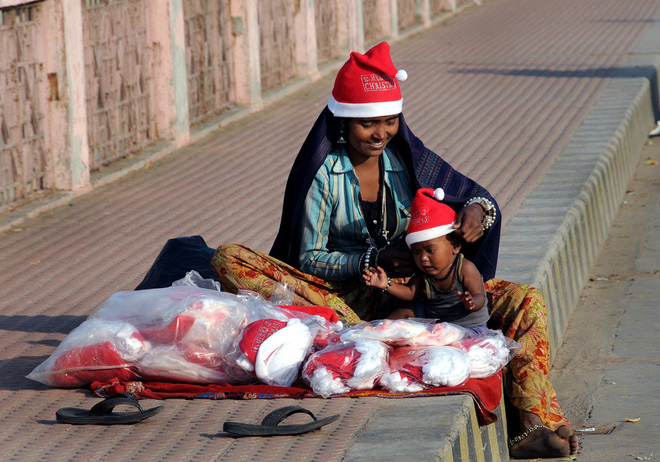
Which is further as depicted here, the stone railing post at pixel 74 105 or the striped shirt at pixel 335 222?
the stone railing post at pixel 74 105

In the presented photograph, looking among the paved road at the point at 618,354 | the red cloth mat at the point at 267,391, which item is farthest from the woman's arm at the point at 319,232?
the paved road at the point at 618,354

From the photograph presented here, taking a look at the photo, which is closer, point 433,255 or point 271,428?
point 271,428

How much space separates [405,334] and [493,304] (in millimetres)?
620

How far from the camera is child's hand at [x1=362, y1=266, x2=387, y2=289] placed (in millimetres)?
4285

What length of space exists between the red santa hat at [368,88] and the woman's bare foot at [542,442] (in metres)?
1.30

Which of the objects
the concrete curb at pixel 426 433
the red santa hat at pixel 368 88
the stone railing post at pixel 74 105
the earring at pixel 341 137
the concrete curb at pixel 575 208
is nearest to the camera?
the concrete curb at pixel 426 433

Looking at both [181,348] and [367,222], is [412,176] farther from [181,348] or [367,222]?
[181,348]

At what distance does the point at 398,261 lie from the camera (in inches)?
175

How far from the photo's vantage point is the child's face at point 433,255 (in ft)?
14.1

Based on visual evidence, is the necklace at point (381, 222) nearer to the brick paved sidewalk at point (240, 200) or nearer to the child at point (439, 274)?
the child at point (439, 274)

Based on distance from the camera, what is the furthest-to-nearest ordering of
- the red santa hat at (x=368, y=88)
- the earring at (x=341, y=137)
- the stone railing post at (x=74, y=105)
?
the stone railing post at (x=74, y=105)
the earring at (x=341, y=137)
the red santa hat at (x=368, y=88)

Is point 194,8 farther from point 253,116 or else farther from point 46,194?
point 46,194

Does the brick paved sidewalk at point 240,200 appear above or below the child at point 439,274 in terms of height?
below

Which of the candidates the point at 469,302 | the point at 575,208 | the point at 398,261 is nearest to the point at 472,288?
the point at 469,302
